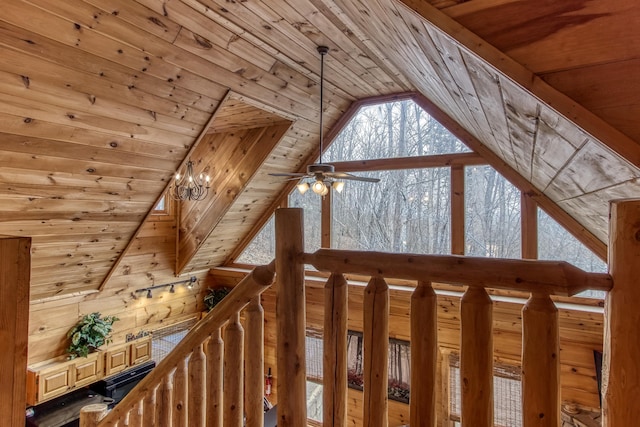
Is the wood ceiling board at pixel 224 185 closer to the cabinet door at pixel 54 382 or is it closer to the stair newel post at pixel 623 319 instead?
the cabinet door at pixel 54 382

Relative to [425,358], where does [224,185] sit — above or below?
above

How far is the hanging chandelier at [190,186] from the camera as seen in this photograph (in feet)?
14.2

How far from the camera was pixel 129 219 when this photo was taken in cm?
386

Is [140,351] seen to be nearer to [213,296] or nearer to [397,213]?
[213,296]

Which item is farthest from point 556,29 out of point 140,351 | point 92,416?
point 140,351

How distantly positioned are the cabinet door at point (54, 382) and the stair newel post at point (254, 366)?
400cm

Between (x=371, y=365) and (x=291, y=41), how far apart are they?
8.56ft

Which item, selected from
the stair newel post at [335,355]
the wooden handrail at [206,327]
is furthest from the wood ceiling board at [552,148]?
the wooden handrail at [206,327]

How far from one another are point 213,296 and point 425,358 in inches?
218

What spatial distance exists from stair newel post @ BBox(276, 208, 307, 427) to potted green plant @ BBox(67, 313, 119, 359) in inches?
169

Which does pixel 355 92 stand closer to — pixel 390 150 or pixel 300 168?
pixel 390 150

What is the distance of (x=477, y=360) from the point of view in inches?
34.5

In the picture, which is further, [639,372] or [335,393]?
[335,393]

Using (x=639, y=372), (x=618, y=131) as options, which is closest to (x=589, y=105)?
(x=618, y=131)
